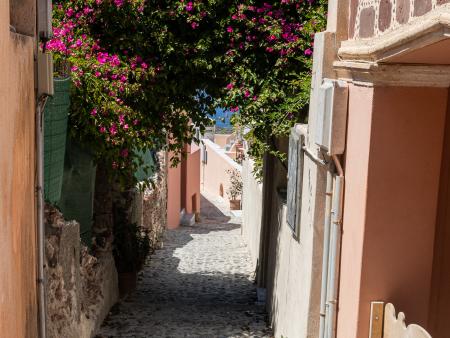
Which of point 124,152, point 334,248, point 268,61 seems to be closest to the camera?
point 334,248

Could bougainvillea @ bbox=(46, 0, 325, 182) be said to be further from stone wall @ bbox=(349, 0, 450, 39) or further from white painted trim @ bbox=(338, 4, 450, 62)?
white painted trim @ bbox=(338, 4, 450, 62)

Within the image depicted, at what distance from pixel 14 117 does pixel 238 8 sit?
520cm

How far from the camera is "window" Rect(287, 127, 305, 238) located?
719cm

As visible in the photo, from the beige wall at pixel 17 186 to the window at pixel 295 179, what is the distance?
102 inches

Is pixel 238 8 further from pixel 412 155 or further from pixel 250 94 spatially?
pixel 412 155

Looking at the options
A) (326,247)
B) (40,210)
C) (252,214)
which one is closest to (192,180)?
(252,214)

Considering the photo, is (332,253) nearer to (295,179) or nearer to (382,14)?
(382,14)

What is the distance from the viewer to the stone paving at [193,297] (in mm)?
9852

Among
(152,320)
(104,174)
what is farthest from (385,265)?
(104,174)

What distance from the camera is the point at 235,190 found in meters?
27.8

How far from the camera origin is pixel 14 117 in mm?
4926

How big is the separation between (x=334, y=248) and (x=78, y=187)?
4676mm

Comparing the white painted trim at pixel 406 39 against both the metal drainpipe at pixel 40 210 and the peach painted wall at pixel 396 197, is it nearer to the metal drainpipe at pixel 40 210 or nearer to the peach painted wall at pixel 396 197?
the peach painted wall at pixel 396 197

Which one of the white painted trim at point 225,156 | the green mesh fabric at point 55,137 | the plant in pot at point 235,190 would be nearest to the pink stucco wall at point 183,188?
the plant in pot at point 235,190
